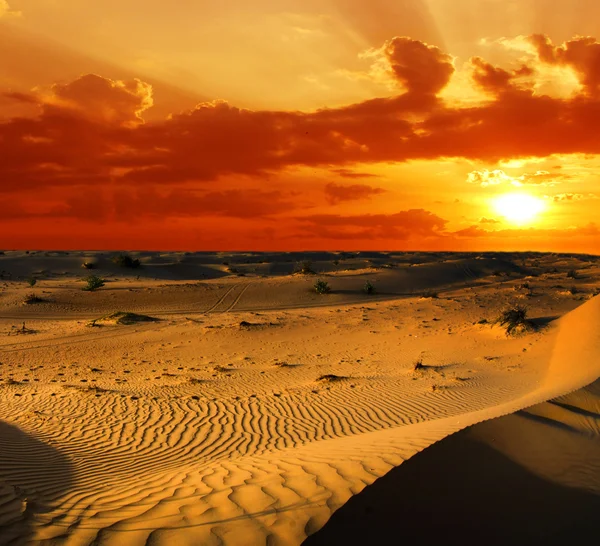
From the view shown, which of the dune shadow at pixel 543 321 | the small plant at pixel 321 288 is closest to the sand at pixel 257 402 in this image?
the dune shadow at pixel 543 321

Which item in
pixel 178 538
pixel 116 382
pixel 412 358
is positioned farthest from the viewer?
pixel 412 358

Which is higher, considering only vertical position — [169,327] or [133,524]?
[133,524]

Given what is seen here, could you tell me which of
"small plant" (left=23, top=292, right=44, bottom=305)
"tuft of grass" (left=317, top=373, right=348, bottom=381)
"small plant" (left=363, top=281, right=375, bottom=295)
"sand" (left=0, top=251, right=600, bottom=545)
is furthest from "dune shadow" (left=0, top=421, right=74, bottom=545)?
"small plant" (left=363, top=281, right=375, bottom=295)

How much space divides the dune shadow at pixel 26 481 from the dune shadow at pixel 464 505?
2.47 meters

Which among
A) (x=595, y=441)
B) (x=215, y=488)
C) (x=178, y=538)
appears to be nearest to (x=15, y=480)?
(x=215, y=488)

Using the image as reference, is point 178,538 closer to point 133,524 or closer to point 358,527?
point 133,524

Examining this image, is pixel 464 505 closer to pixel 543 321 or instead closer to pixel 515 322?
pixel 515 322

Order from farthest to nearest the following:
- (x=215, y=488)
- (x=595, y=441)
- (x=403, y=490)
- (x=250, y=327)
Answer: (x=250, y=327) < (x=595, y=441) < (x=215, y=488) < (x=403, y=490)

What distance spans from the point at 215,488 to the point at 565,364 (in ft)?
43.2

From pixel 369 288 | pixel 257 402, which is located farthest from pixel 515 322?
pixel 369 288

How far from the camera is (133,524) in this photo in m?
4.45

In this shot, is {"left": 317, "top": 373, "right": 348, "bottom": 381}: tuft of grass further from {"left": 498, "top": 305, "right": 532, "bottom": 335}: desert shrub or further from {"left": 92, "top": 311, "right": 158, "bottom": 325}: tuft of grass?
{"left": 92, "top": 311, "right": 158, "bottom": 325}: tuft of grass

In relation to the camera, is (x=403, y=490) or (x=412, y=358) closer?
(x=403, y=490)

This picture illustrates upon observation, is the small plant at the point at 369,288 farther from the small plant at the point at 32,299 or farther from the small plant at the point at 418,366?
the small plant at the point at 32,299
